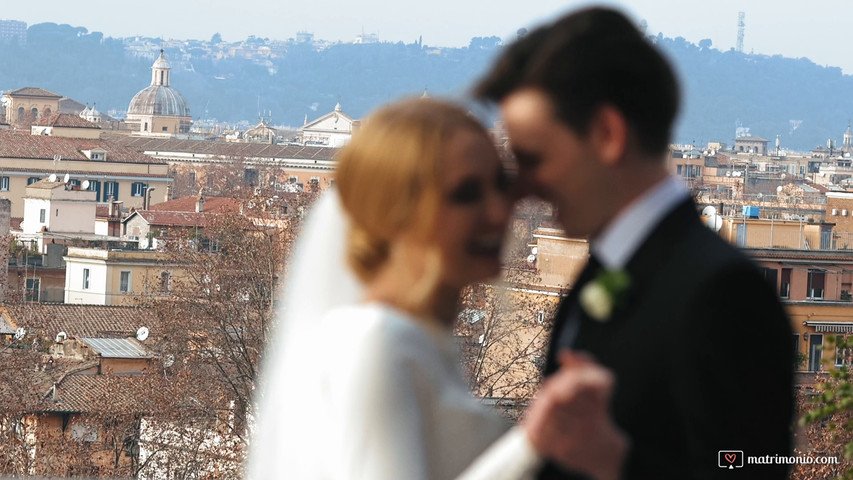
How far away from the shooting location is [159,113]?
156500 mm

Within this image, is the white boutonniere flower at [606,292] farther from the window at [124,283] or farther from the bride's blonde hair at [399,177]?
the window at [124,283]

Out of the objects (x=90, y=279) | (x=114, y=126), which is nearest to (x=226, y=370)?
(x=90, y=279)

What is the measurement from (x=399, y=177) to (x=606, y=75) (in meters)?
0.23

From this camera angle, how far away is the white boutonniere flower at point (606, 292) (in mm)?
1715

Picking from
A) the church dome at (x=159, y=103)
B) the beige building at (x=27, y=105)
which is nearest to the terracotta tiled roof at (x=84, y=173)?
the beige building at (x=27, y=105)

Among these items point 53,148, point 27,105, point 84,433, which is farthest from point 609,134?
point 27,105

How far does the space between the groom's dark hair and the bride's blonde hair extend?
0.34 ft

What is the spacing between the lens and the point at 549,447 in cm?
166

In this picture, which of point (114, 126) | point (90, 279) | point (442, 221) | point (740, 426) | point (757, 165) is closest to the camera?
point (740, 426)

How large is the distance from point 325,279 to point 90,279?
4337 cm

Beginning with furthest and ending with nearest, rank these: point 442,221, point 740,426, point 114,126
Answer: point 114,126, point 442,221, point 740,426

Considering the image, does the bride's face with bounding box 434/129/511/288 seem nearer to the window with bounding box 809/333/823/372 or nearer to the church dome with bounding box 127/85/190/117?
the window with bounding box 809/333/823/372

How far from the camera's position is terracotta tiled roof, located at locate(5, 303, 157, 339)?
33.3m

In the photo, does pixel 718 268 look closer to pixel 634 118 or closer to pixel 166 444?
pixel 634 118
